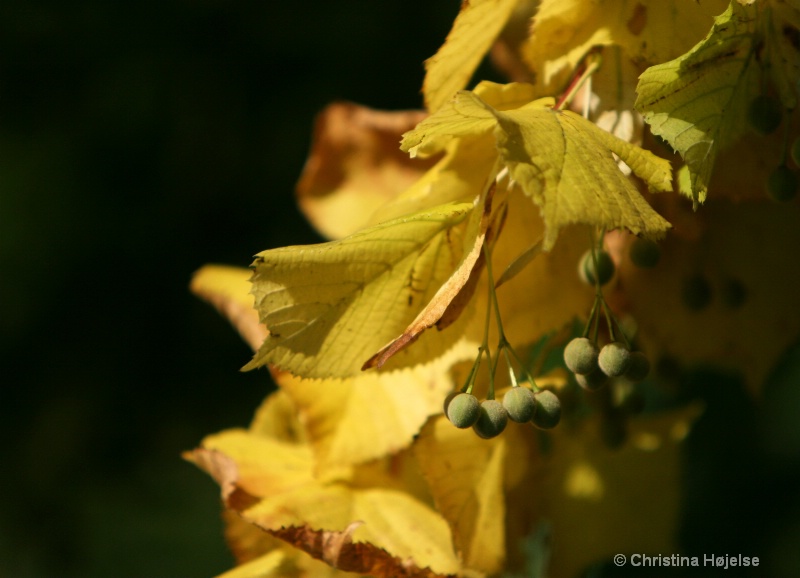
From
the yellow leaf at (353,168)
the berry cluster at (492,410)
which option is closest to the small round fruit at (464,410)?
the berry cluster at (492,410)

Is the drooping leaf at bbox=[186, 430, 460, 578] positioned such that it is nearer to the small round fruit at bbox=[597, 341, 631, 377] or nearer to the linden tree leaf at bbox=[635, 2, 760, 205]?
the small round fruit at bbox=[597, 341, 631, 377]

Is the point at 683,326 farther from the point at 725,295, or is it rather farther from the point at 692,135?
the point at 692,135

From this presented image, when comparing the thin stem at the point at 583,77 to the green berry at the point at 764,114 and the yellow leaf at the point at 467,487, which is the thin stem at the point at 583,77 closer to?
the green berry at the point at 764,114

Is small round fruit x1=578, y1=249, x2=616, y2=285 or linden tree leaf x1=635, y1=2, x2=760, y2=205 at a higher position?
linden tree leaf x1=635, y1=2, x2=760, y2=205

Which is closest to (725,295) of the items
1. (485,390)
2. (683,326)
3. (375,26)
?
(683,326)

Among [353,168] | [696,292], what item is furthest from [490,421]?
[353,168]

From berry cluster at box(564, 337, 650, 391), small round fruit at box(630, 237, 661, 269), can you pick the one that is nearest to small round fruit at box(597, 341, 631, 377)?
berry cluster at box(564, 337, 650, 391)
